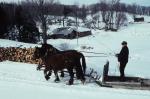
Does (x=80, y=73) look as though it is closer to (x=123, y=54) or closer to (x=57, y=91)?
(x=57, y=91)

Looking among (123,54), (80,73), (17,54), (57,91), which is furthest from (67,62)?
(17,54)

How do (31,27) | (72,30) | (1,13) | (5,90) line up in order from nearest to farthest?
(5,90)
(1,13)
(31,27)
(72,30)

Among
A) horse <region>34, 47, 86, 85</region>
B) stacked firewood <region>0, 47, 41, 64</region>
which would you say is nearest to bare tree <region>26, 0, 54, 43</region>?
stacked firewood <region>0, 47, 41, 64</region>

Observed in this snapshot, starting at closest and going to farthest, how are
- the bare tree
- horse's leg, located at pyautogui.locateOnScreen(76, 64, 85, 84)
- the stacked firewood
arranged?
horse's leg, located at pyautogui.locateOnScreen(76, 64, 85, 84), the stacked firewood, the bare tree

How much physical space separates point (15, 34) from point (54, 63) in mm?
43463

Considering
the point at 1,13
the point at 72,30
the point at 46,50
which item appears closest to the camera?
the point at 46,50

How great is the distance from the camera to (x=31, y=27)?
181ft

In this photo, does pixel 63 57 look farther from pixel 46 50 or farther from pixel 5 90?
pixel 5 90

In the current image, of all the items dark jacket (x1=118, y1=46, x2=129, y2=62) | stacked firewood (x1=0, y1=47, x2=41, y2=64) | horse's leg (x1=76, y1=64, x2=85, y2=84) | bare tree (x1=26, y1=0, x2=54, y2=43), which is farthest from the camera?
bare tree (x1=26, y1=0, x2=54, y2=43)

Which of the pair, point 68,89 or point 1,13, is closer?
point 68,89

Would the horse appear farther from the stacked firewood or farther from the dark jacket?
the stacked firewood

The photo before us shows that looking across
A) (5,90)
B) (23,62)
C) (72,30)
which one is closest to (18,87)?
(5,90)

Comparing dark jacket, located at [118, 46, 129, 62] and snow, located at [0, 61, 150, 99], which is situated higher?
dark jacket, located at [118, 46, 129, 62]

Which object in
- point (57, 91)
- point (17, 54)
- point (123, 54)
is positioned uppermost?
point (123, 54)
